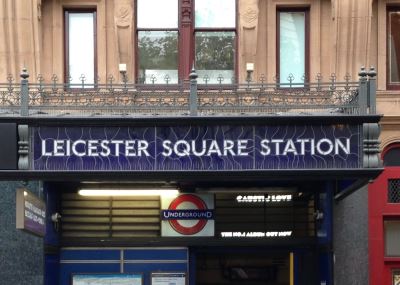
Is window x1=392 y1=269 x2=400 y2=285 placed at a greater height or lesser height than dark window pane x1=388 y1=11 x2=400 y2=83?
lesser

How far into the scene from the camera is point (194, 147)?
14.9 meters

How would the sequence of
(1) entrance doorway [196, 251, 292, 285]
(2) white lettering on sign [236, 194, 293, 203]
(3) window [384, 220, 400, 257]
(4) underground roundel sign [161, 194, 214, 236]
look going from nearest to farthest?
(3) window [384, 220, 400, 257]
(4) underground roundel sign [161, 194, 214, 236]
(2) white lettering on sign [236, 194, 293, 203]
(1) entrance doorway [196, 251, 292, 285]

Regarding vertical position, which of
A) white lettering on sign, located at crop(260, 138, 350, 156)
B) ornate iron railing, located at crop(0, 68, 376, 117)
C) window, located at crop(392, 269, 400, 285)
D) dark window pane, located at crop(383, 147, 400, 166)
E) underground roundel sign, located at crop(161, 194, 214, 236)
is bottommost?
window, located at crop(392, 269, 400, 285)

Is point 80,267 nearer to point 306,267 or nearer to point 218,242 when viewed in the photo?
point 218,242

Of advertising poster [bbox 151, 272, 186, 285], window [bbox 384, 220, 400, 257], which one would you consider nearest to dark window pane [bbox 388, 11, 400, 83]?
window [bbox 384, 220, 400, 257]

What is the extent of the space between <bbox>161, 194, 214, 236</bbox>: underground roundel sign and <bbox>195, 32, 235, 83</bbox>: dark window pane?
2303 millimetres

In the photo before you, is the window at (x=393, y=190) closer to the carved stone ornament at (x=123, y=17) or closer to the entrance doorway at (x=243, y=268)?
the entrance doorway at (x=243, y=268)

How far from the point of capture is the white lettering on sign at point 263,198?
59.3 feet

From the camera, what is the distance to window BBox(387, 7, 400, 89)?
58.8ft

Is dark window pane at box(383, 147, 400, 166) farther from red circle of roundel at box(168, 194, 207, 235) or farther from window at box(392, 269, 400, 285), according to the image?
red circle of roundel at box(168, 194, 207, 235)

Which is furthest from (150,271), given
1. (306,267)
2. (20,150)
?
(20,150)

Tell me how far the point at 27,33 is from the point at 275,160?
5.31 m

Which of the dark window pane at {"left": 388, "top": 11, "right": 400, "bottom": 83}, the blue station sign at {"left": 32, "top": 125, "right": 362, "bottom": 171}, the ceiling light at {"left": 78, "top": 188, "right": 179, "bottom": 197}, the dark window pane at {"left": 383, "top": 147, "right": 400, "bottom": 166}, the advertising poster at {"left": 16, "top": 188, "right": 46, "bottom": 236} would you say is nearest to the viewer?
Result: the advertising poster at {"left": 16, "top": 188, "right": 46, "bottom": 236}

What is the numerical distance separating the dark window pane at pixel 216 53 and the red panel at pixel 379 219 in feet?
10.8
